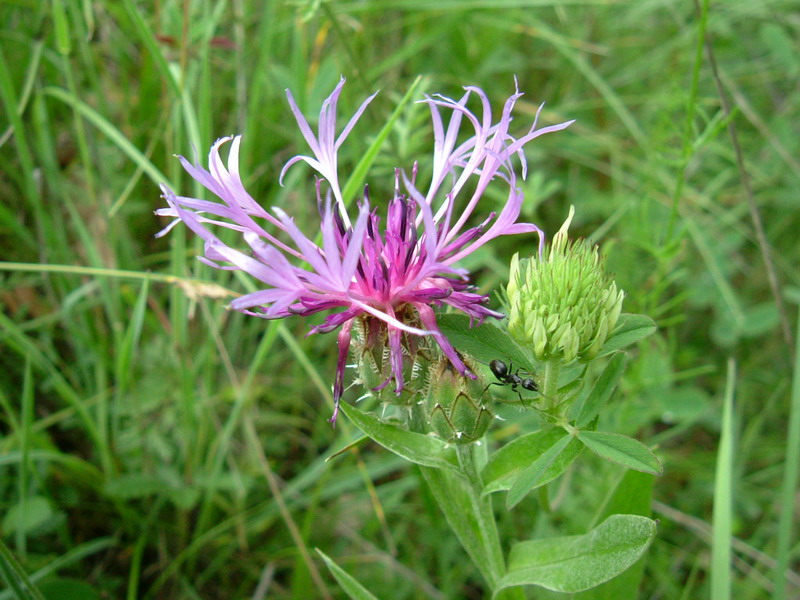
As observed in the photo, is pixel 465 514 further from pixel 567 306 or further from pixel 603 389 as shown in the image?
pixel 567 306

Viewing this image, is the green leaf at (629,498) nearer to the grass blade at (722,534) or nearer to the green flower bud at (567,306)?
the grass blade at (722,534)

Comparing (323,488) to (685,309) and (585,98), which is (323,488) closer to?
(685,309)

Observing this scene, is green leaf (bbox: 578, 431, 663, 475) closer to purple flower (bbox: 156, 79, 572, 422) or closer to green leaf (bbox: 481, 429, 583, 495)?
green leaf (bbox: 481, 429, 583, 495)

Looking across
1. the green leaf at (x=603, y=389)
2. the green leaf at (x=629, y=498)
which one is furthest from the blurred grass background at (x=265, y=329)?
the green leaf at (x=603, y=389)

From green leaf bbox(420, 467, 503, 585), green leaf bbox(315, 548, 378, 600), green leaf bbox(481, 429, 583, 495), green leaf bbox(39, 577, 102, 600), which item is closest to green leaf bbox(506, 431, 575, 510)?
green leaf bbox(481, 429, 583, 495)

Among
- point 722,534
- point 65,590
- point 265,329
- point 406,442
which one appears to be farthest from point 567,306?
point 265,329
